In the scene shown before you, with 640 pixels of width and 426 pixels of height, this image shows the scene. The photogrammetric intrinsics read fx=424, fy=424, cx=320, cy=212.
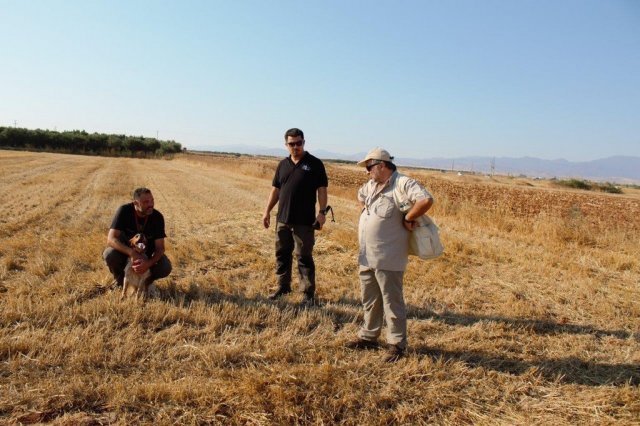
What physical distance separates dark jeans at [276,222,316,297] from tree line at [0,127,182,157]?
213ft

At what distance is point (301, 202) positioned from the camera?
5.38 m

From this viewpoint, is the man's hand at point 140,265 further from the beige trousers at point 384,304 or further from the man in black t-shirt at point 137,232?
the beige trousers at point 384,304

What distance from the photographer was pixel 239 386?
3.29 m

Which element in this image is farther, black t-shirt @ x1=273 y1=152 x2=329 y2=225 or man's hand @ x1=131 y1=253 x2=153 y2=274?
black t-shirt @ x1=273 y1=152 x2=329 y2=225

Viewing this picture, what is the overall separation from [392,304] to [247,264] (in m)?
3.85

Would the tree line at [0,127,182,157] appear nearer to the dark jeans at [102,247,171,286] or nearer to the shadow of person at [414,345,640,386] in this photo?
the dark jeans at [102,247,171,286]

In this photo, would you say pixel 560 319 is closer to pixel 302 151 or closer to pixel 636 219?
pixel 302 151

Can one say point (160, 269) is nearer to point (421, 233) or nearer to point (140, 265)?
point (140, 265)

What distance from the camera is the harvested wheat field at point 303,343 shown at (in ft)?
10.4

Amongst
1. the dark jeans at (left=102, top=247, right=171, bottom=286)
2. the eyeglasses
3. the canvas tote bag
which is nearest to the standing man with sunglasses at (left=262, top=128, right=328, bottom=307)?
the eyeglasses

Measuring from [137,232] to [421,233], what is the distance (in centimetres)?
342

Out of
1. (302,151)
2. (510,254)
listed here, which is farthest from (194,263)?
(510,254)

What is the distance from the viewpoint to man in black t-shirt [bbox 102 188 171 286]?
4.98 metres

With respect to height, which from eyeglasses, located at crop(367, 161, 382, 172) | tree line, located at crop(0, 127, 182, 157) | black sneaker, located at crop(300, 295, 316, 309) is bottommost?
black sneaker, located at crop(300, 295, 316, 309)
